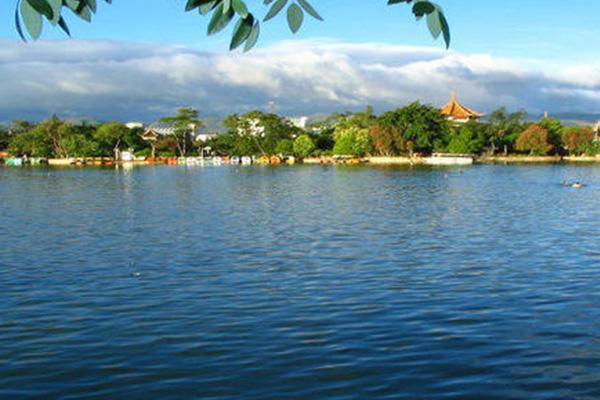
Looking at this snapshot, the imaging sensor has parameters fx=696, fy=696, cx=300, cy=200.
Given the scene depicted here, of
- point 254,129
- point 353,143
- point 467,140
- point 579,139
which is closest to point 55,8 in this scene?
point 353,143

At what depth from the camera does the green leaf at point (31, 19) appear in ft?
7.39

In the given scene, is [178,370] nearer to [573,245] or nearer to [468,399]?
[468,399]

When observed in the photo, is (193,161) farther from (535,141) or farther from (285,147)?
(535,141)

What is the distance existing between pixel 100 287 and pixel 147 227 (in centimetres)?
998

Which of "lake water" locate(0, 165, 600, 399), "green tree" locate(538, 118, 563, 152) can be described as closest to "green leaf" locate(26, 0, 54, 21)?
"lake water" locate(0, 165, 600, 399)

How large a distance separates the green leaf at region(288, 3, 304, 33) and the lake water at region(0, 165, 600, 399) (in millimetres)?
5277

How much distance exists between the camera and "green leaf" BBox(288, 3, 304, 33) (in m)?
2.60

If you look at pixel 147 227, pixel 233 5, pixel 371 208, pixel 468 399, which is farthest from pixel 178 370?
pixel 371 208

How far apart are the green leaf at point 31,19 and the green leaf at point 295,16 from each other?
2.92 feet

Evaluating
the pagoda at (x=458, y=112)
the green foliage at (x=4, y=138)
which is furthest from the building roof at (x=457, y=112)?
the green foliage at (x=4, y=138)

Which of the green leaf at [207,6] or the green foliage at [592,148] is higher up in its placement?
the green leaf at [207,6]

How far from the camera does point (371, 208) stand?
29.4 m

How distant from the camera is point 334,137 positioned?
119 m

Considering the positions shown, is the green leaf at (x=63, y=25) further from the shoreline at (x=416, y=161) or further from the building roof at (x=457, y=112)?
the building roof at (x=457, y=112)
